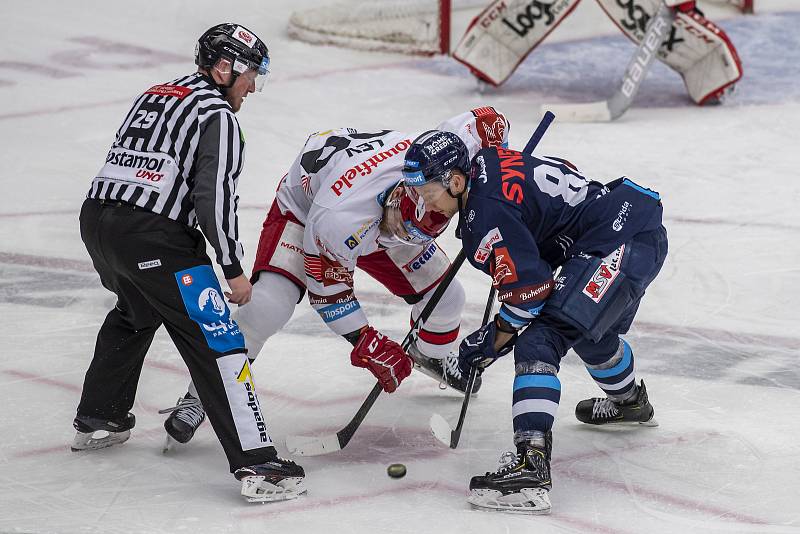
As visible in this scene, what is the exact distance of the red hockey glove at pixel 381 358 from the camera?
3.36 metres

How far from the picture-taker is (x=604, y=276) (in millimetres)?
3066

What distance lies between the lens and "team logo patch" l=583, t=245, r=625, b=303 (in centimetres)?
304

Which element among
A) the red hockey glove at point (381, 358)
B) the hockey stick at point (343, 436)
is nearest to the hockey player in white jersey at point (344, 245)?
the red hockey glove at point (381, 358)

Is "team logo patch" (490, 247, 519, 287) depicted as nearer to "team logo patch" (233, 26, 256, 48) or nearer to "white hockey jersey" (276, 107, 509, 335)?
"white hockey jersey" (276, 107, 509, 335)

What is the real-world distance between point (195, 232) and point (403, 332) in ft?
4.62

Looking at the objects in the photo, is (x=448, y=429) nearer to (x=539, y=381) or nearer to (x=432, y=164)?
(x=539, y=381)

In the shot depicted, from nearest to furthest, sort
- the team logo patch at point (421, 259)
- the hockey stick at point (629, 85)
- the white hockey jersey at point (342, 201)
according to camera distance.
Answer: the white hockey jersey at point (342, 201) → the team logo patch at point (421, 259) → the hockey stick at point (629, 85)

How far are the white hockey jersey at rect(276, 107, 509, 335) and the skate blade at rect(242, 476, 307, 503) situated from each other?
536mm

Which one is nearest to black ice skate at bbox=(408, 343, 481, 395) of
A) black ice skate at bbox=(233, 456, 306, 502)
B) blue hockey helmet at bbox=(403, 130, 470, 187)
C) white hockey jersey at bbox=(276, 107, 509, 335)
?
white hockey jersey at bbox=(276, 107, 509, 335)

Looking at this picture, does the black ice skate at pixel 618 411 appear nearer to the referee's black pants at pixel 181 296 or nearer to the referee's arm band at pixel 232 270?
the referee's black pants at pixel 181 296

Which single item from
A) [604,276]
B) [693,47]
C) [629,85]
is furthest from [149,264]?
[693,47]

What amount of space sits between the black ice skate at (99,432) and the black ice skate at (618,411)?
54.2 inches

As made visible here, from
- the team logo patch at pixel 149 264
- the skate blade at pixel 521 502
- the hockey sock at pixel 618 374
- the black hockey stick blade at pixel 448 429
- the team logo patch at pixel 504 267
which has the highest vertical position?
the team logo patch at pixel 504 267

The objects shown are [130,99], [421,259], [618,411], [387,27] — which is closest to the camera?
[618,411]
